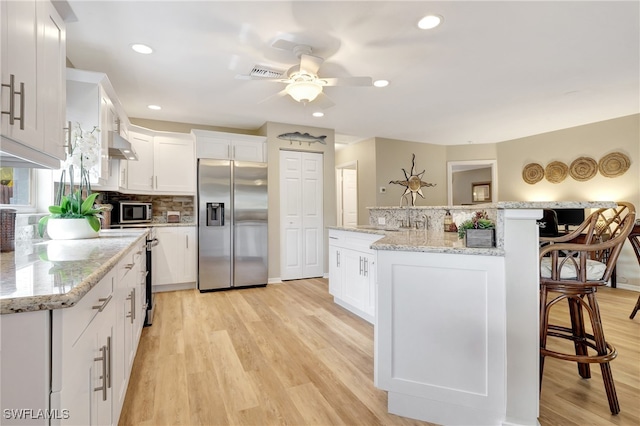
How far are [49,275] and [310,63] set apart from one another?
2.15 meters

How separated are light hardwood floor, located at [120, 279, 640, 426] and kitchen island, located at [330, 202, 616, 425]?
0.77 ft

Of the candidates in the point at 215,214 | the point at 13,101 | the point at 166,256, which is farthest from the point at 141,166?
the point at 13,101

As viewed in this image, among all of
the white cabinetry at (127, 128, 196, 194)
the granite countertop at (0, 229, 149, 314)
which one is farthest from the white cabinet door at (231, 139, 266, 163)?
the granite countertop at (0, 229, 149, 314)

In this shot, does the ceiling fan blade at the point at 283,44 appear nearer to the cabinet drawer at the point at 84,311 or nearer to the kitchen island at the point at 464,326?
the kitchen island at the point at 464,326

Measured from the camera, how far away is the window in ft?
6.12

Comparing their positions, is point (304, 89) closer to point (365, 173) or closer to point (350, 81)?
point (350, 81)

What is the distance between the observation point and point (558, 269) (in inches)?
63.8

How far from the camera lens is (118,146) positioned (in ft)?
8.99

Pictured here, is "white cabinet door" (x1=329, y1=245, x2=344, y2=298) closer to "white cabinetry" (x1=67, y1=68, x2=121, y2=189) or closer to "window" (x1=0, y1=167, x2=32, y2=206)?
"white cabinetry" (x1=67, y1=68, x2=121, y2=189)

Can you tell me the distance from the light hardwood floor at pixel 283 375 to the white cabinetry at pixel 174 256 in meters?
0.93

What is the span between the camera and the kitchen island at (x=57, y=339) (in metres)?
0.69

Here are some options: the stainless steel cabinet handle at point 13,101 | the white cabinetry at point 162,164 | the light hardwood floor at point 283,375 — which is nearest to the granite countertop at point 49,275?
the stainless steel cabinet handle at point 13,101

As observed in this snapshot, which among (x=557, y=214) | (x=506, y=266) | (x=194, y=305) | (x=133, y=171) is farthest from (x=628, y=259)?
(x=133, y=171)

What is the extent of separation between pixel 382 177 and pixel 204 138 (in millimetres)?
3259
